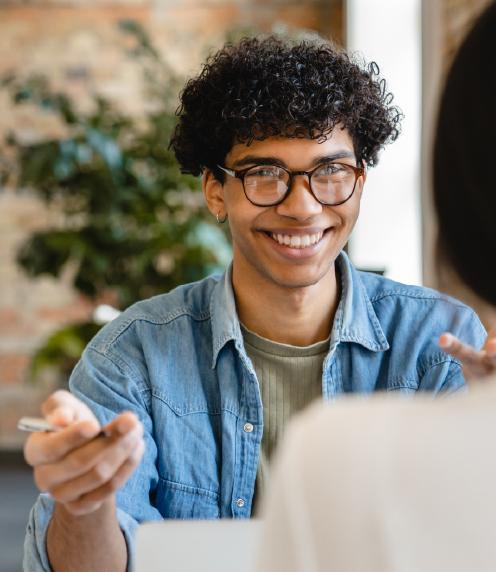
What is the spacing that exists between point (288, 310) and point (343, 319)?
0.30 ft

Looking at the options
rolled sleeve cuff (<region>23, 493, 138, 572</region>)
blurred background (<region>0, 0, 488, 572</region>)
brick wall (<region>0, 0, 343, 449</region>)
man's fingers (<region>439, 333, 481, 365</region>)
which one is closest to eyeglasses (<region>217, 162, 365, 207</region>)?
man's fingers (<region>439, 333, 481, 365</region>)

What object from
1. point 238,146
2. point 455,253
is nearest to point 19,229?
point 238,146

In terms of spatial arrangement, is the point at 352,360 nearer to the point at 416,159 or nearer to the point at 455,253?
the point at 455,253

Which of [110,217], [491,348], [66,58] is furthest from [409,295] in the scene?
[66,58]

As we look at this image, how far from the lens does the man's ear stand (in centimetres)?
180

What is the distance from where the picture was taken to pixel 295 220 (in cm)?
164

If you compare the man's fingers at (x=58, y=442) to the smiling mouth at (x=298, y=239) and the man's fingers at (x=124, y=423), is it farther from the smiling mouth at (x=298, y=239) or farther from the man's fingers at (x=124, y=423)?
the smiling mouth at (x=298, y=239)

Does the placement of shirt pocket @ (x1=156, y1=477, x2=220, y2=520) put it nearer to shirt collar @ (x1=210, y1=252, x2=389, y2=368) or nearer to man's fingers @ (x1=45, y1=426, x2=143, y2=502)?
shirt collar @ (x1=210, y1=252, x2=389, y2=368)

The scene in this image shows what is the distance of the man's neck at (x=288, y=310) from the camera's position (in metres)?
1.68

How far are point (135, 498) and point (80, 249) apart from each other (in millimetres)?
2618

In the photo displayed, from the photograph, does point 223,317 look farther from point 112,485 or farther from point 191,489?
point 112,485

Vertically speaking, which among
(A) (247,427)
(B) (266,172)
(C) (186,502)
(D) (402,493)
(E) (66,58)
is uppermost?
(E) (66,58)

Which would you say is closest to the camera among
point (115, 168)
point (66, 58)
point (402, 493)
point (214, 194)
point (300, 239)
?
point (402, 493)

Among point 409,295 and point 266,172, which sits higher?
point 266,172
